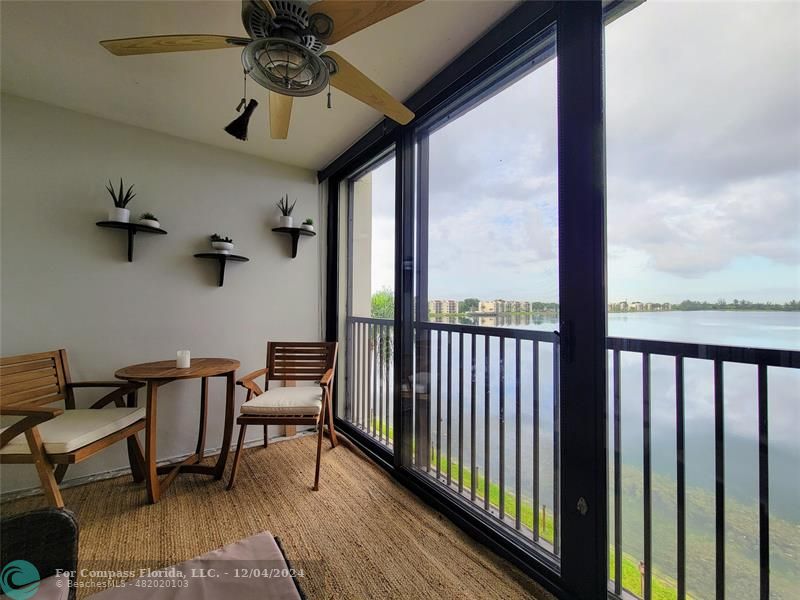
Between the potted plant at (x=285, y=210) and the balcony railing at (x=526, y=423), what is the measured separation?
1.18 m

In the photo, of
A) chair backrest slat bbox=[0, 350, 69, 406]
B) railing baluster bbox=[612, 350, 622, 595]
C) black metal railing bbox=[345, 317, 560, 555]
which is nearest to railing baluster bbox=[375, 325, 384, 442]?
black metal railing bbox=[345, 317, 560, 555]

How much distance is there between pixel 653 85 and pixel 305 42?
1.22 meters

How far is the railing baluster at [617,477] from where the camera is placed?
1.21 meters

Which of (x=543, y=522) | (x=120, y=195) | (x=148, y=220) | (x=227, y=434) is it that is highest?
(x=120, y=195)

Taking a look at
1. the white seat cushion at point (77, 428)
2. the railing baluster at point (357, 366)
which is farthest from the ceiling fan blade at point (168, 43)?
the railing baluster at point (357, 366)

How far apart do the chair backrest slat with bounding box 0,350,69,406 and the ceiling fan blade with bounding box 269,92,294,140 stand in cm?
191

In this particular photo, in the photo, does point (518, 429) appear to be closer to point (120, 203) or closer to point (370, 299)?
point (370, 299)

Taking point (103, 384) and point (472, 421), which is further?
point (103, 384)

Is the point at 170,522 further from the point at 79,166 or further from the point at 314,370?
the point at 79,166

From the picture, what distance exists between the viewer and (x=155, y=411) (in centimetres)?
192

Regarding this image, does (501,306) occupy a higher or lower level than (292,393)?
higher

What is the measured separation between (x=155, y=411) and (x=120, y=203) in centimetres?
140

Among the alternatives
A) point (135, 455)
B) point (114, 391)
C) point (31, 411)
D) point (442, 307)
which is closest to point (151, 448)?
point (135, 455)

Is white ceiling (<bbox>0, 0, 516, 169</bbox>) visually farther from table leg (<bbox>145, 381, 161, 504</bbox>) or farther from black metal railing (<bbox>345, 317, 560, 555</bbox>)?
table leg (<bbox>145, 381, 161, 504</bbox>)
